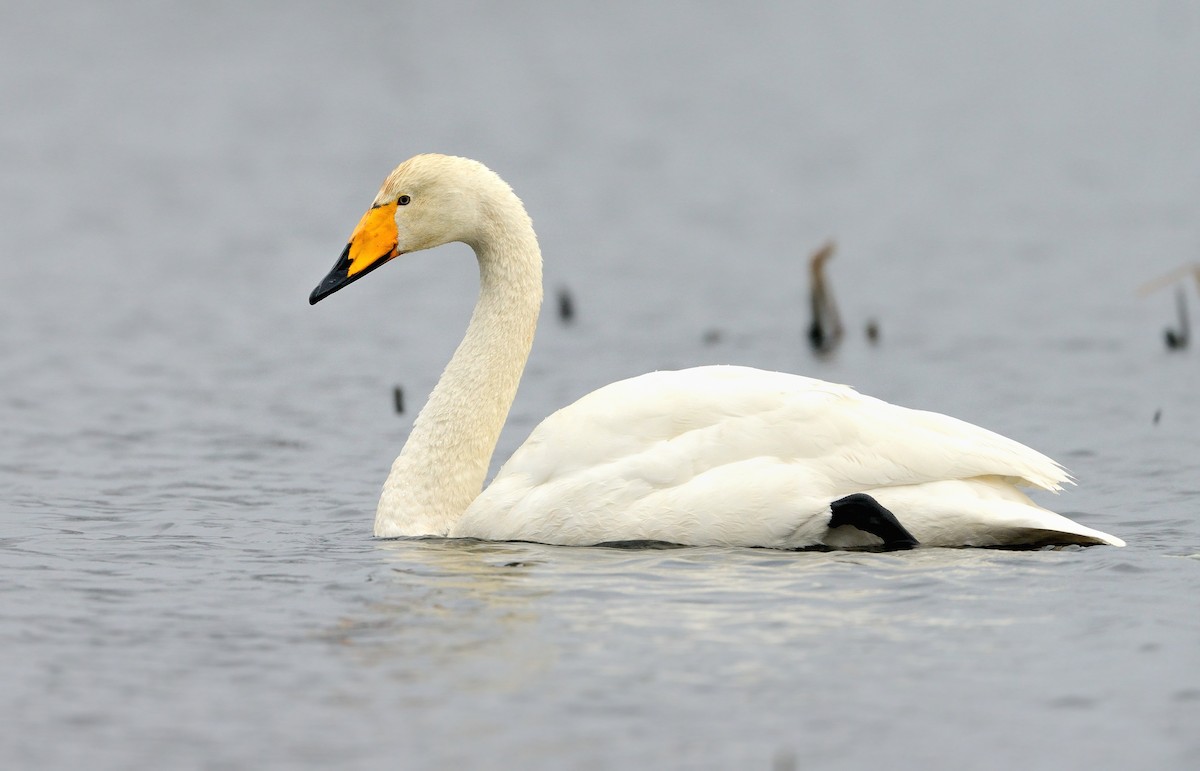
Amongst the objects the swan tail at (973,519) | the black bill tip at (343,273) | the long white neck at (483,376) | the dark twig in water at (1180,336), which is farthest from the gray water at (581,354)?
the black bill tip at (343,273)

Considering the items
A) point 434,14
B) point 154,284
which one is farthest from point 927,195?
point 434,14

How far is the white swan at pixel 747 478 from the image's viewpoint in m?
9.25

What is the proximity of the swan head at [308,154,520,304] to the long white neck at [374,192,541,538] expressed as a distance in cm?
11

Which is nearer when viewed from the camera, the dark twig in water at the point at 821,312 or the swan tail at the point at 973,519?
the swan tail at the point at 973,519

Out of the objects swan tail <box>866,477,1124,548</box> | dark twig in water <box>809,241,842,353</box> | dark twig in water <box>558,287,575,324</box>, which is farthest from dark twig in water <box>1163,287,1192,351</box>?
swan tail <box>866,477,1124,548</box>

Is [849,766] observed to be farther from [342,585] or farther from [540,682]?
[342,585]

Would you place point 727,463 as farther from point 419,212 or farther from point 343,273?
point 343,273

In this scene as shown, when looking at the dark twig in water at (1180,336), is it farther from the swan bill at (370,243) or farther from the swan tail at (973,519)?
the swan bill at (370,243)

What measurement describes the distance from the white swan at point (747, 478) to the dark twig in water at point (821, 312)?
6.74 meters

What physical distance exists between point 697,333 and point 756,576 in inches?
364

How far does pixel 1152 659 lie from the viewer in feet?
24.7

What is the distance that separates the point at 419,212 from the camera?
10656 millimetres

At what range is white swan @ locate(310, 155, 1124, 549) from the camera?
9250mm

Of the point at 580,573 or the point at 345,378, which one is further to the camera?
the point at 345,378
